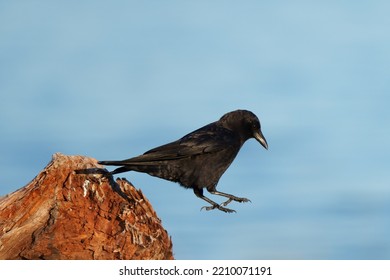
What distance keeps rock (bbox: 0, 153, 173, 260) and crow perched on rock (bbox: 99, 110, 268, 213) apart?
1.20m

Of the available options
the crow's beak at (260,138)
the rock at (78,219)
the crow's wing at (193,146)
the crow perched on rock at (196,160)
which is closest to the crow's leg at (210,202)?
the crow perched on rock at (196,160)

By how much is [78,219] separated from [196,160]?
288cm

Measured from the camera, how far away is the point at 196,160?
1080 cm

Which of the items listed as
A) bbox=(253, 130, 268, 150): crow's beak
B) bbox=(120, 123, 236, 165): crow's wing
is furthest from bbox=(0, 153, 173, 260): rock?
bbox=(253, 130, 268, 150): crow's beak

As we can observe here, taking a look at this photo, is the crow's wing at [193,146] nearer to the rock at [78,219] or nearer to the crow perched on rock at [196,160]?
the crow perched on rock at [196,160]

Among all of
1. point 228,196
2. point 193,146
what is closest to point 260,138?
point 228,196

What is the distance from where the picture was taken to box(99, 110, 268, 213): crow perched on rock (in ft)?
34.6

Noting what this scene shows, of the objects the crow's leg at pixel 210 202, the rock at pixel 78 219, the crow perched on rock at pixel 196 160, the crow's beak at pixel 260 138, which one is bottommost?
the rock at pixel 78 219

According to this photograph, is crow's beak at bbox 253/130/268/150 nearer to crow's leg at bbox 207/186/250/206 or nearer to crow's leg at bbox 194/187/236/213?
crow's leg at bbox 207/186/250/206

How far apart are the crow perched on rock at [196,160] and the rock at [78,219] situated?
3.95 ft

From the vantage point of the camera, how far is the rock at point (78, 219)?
331 inches

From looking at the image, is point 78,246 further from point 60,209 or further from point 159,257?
point 159,257

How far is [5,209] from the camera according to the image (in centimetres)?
888

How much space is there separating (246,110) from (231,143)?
3.28 ft
